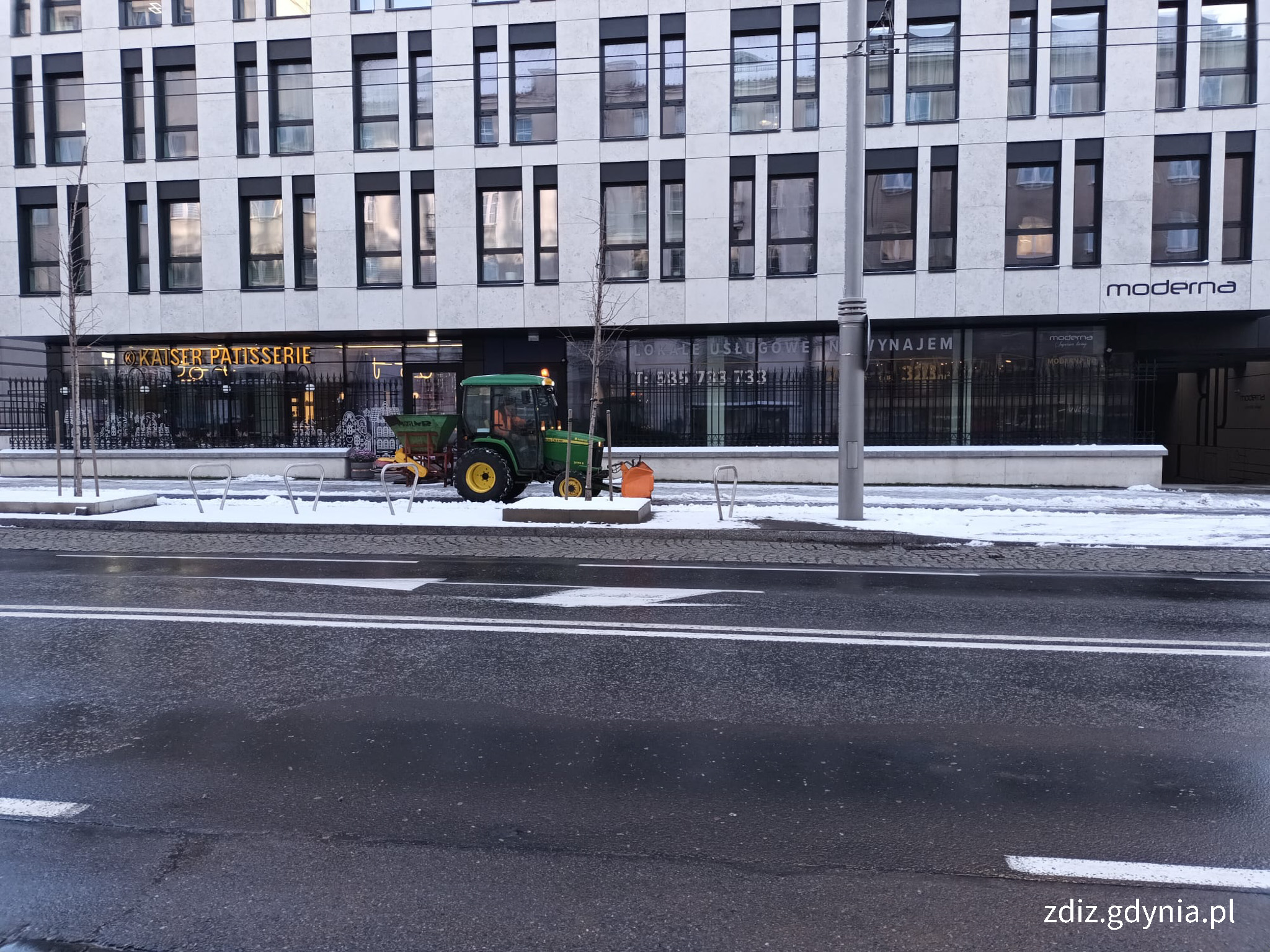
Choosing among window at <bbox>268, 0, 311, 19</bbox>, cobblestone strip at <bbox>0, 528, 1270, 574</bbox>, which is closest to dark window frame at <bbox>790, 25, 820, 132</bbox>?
window at <bbox>268, 0, 311, 19</bbox>

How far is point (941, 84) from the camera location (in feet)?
Answer: 73.6

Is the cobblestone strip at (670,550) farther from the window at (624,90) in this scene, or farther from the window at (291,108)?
the window at (291,108)

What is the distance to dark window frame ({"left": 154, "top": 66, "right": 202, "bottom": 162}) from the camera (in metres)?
25.1

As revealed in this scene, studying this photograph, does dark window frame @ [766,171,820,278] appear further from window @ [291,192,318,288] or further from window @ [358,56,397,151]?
window @ [291,192,318,288]

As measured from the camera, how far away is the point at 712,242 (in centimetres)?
2311

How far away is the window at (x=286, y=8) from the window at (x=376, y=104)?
2.01 meters

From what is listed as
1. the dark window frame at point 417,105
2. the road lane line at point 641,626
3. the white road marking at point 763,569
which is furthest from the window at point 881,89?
the road lane line at point 641,626

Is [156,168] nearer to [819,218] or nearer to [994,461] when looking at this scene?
[819,218]

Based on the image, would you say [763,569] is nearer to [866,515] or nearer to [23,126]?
[866,515]

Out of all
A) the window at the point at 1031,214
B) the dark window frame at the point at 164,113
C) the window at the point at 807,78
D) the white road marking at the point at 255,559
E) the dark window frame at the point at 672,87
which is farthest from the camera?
Answer: the dark window frame at the point at 164,113

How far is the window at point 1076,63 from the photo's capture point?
21.9m

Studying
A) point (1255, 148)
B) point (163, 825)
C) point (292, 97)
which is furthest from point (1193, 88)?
point (163, 825)

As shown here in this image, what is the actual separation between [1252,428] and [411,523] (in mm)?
23190

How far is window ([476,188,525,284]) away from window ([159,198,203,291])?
7868 millimetres
